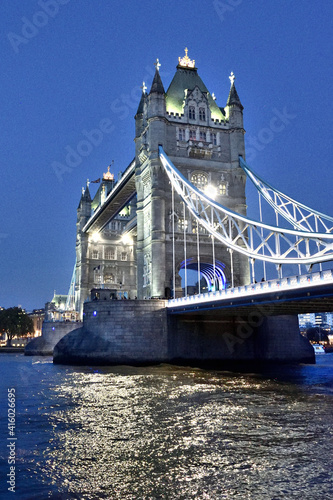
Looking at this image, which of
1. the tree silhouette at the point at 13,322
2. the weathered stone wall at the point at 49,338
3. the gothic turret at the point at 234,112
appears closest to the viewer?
the gothic turret at the point at 234,112

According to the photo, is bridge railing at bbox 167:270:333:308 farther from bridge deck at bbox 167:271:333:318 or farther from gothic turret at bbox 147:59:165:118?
gothic turret at bbox 147:59:165:118

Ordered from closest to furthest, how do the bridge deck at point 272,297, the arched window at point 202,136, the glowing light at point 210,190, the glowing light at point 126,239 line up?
the bridge deck at point 272,297 → the glowing light at point 210,190 → the arched window at point 202,136 → the glowing light at point 126,239

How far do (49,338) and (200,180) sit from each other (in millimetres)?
35400

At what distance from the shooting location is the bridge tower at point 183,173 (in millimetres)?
44031

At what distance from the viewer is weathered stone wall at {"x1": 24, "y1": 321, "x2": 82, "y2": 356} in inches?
2527

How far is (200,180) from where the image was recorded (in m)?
46.9

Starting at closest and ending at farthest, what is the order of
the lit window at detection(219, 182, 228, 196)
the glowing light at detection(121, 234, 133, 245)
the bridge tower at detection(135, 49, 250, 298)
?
the bridge tower at detection(135, 49, 250, 298), the lit window at detection(219, 182, 228, 196), the glowing light at detection(121, 234, 133, 245)

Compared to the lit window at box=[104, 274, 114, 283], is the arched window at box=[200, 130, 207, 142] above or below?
above

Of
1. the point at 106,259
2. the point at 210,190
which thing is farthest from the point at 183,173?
the point at 106,259

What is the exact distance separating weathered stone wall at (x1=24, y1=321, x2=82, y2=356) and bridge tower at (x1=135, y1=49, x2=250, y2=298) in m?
22.0

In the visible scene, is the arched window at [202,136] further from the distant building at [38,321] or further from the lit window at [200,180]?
the distant building at [38,321]

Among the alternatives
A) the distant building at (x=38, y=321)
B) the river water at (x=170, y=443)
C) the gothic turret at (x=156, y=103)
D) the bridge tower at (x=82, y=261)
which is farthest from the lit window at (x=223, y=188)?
the distant building at (x=38, y=321)

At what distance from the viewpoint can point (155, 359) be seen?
3700 centimetres

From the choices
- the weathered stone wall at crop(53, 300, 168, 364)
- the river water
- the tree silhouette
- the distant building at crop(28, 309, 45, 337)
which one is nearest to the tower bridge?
the weathered stone wall at crop(53, 300, 168, 364)
